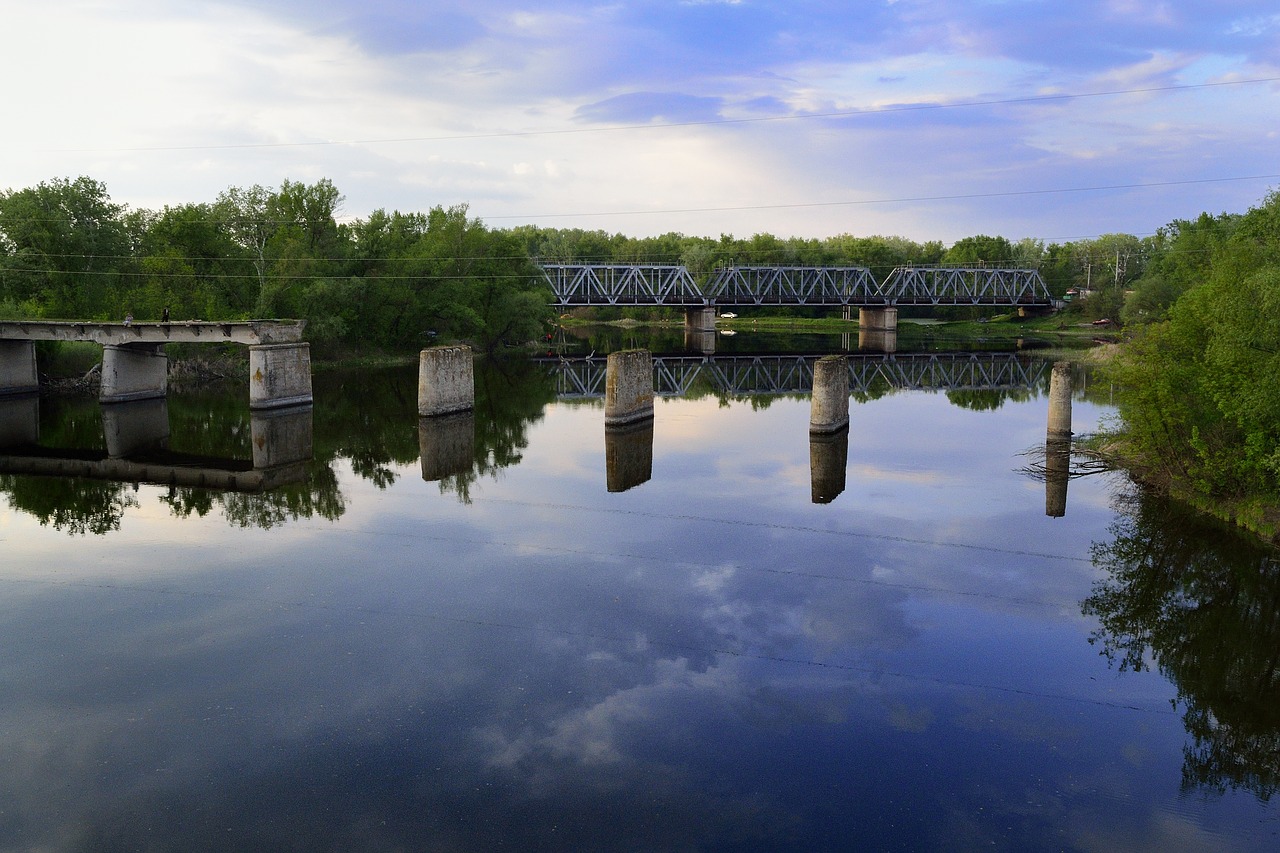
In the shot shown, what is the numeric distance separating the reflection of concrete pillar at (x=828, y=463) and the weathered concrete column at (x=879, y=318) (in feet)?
273

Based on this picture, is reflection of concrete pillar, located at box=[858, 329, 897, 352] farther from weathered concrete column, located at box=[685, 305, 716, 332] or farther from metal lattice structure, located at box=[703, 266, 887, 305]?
weathered concrete column, located at box=[685, 305, 716, 332]

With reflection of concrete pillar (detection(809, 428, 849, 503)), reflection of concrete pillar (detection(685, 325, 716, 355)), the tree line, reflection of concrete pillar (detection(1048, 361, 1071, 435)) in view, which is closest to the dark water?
reflection of concrete pillar (detection(809, 428, 849, 503))

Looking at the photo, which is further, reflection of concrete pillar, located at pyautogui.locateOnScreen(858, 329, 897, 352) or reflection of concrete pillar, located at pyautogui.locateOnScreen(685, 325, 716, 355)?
reflection of concrete pillar, located at pyautogui.locateOnScreen(858, 329, 897, 352)

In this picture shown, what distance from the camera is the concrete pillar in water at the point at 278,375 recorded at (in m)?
41.2

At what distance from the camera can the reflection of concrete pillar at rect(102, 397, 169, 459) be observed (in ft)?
110

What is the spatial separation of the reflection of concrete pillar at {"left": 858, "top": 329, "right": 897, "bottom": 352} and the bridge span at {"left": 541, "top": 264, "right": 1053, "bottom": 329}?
2601 millimetres

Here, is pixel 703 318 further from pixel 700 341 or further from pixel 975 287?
pixel 975 287

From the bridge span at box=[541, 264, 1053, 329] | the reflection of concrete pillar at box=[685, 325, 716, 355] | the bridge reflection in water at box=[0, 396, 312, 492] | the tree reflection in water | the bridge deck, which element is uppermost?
the bridge span at box=[541, 264, 1053, 329]

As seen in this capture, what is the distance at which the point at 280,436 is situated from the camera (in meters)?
36.1

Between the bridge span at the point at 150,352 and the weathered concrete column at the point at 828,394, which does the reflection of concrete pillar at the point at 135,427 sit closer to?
the bridge span at the point at 150,352

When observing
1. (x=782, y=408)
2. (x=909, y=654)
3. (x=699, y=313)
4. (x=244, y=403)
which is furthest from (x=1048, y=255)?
(x=909, y=654)

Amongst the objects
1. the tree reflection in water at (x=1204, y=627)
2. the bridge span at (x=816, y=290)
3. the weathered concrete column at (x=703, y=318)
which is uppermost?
the bridge span at (x=816, y=290)

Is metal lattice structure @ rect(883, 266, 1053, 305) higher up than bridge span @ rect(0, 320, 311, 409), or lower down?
higher up

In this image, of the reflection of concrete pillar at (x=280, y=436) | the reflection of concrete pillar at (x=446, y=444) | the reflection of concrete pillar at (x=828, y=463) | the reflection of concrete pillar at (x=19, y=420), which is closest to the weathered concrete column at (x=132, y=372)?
the reflection of concrete pillar at (x=19, y=420)
